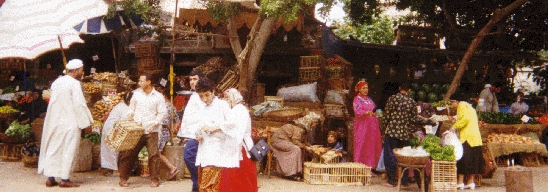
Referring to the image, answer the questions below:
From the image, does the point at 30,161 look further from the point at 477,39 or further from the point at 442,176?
the point at 477,39

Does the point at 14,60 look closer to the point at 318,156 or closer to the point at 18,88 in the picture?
the point at 18,88

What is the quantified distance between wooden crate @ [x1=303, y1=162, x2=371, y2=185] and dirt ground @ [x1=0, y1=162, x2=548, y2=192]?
16 cm

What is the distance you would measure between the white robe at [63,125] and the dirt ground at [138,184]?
15.4 inches

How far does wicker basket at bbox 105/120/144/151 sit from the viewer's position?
370 inches

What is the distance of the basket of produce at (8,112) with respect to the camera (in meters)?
13.9

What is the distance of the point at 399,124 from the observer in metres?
10.3

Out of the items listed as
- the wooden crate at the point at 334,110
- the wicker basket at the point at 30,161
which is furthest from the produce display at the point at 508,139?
the wicker basket at the point at 30,161

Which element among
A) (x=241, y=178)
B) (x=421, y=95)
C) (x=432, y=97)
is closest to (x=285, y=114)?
(x=241, y=178)

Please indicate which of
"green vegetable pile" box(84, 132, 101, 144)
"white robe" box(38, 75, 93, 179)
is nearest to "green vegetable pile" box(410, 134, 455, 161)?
"white robe" box(38, 75, 93, 179)

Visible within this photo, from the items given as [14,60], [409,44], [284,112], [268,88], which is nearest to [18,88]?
[14,60]

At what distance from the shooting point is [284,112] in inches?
477

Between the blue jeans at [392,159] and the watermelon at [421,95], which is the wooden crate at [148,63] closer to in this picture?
the blue jeans at [392,159]

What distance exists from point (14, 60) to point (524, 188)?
1233 centimetres

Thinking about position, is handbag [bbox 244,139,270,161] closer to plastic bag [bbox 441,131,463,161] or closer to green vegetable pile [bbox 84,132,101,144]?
plastic bag [bbox 441,131,463,161]
